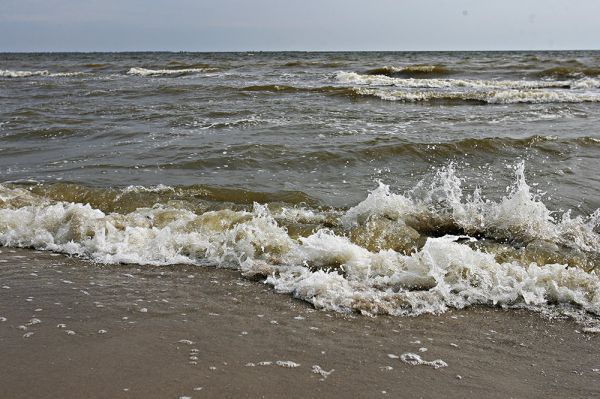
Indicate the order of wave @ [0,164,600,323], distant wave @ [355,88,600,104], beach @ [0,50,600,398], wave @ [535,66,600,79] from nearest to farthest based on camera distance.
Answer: beach @ [0,50,600,398] < wave @ [0,164,600,323] < distant wave @ [355,88,600,104] < wave @ [535,66,600,79]

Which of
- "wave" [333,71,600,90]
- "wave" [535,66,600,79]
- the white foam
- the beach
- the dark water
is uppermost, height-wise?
"wave" [535,66,600,79]

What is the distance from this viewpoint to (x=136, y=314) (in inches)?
150

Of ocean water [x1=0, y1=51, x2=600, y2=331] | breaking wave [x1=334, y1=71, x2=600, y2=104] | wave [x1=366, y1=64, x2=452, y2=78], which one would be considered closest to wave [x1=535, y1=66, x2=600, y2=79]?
breaking wave [x1=334, y1=71, x2=600, y2=104]

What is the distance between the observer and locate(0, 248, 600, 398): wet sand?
2945 millimetres

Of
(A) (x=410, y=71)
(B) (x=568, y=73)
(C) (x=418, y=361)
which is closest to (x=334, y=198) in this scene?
(C) (x=418, y=361)

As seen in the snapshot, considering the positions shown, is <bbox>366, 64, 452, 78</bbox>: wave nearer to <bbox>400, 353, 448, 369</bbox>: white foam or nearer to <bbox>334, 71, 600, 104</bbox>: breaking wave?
<bbox>334, 71, 600, 104</bbox>: breaking wave

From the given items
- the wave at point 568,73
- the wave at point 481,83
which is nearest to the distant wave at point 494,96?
the wave at point 481,83

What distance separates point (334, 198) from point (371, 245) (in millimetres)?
1700

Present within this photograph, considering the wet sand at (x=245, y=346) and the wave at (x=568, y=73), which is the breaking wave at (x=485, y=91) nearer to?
the wave at (x=568, y=73)

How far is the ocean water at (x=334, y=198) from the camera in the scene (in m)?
4.49

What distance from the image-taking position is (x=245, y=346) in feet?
11.1

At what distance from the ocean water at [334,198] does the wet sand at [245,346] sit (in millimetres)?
351

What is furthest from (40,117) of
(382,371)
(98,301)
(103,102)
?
(382,371)

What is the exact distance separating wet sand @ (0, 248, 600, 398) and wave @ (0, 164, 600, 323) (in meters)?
0.28
